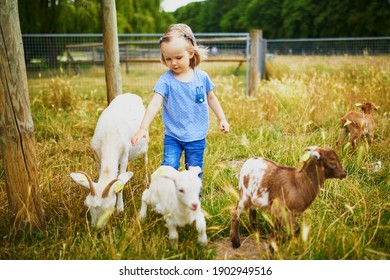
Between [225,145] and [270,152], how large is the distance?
738 millimetres

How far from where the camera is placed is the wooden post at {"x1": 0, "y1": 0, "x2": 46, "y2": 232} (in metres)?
2.41

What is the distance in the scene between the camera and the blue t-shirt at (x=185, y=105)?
9.57ft

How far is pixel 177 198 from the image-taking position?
2389 millimetres

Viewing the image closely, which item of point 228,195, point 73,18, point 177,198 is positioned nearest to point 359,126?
point 228,195

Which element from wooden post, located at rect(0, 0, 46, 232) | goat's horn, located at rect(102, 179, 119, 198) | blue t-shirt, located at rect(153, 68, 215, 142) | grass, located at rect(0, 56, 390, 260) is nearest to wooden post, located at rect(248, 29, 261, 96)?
grass, located at rect(0, 56, 390, 260)

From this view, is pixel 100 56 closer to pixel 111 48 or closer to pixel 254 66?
pixel 254 66

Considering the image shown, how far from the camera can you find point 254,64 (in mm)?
7949

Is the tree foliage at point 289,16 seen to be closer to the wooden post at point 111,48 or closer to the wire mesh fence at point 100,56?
the wooden post at point 111,48

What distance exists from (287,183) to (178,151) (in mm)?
1098

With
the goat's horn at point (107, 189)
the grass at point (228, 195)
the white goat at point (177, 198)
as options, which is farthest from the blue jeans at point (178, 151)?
the goat's horn at point (107, 189)

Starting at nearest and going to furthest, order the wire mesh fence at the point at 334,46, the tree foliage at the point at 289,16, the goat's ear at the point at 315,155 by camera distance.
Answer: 1. the goat's ear at the point at 315,155
2. the tree foliage at the point at 289,16
3. the wire mesh fence at the point at 334,46

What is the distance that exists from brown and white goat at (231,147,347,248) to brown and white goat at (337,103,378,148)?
1755mm

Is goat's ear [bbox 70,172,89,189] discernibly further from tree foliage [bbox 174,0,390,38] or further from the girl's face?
tree foliage [bbox 174,0,390,38]

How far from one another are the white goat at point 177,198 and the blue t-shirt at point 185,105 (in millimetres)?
521
